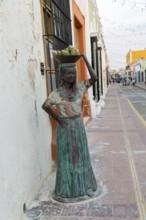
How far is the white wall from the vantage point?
320cm

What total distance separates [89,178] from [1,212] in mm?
1412

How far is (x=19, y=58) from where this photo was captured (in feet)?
12.2

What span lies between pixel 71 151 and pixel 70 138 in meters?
0.16

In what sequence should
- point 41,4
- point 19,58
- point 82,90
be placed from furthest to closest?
point 41,4
point 82,90
point 19,58

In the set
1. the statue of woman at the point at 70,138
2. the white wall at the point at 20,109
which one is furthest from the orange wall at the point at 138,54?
the statue of woman at the point at 70,138

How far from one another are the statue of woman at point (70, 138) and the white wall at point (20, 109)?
14.4 inches

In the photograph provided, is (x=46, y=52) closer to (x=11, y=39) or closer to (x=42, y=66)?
(x=42, y=66)

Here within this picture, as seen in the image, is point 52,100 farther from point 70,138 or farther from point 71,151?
point 71,151

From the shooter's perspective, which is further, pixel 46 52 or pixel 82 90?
pixel 46 52

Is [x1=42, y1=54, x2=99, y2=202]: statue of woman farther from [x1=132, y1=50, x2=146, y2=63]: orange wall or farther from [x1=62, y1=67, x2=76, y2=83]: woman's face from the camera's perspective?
[x1=132, y1=50, x2=146, y2=63]: orange wall

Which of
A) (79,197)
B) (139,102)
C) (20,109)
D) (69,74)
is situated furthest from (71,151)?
(139,102)

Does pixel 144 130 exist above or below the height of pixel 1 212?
below

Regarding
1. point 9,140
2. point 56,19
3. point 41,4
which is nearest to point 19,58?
point 9,140

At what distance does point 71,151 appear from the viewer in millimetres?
3924
